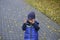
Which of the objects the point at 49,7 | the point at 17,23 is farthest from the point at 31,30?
the point at 49,7

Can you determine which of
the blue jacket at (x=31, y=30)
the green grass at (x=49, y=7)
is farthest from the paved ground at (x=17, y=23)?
the blue jacket at (x=31, y=30)

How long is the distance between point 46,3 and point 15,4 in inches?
79.4

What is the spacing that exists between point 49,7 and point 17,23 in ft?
14.8

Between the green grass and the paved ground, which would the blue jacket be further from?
the green grass

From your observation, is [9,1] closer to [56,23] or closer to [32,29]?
[56,23]

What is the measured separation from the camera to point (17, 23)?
40.4 feet

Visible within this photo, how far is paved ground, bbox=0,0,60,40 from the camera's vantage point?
10609mm

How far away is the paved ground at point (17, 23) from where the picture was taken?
10.6 meters

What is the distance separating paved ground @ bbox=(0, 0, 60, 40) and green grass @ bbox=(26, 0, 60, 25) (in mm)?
388

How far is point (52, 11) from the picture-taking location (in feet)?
50.6

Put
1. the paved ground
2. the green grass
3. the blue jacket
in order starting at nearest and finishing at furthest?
the blue jacket → the paved ground → the green grass

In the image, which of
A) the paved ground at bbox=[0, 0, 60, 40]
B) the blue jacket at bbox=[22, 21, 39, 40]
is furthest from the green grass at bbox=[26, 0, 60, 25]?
the blue jacket at bbox=[22, 21, 39, 40]

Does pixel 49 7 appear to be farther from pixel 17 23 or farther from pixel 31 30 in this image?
pixel 31 30

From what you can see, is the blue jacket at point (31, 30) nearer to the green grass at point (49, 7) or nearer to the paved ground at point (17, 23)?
the paved ground at point (17, 23)
